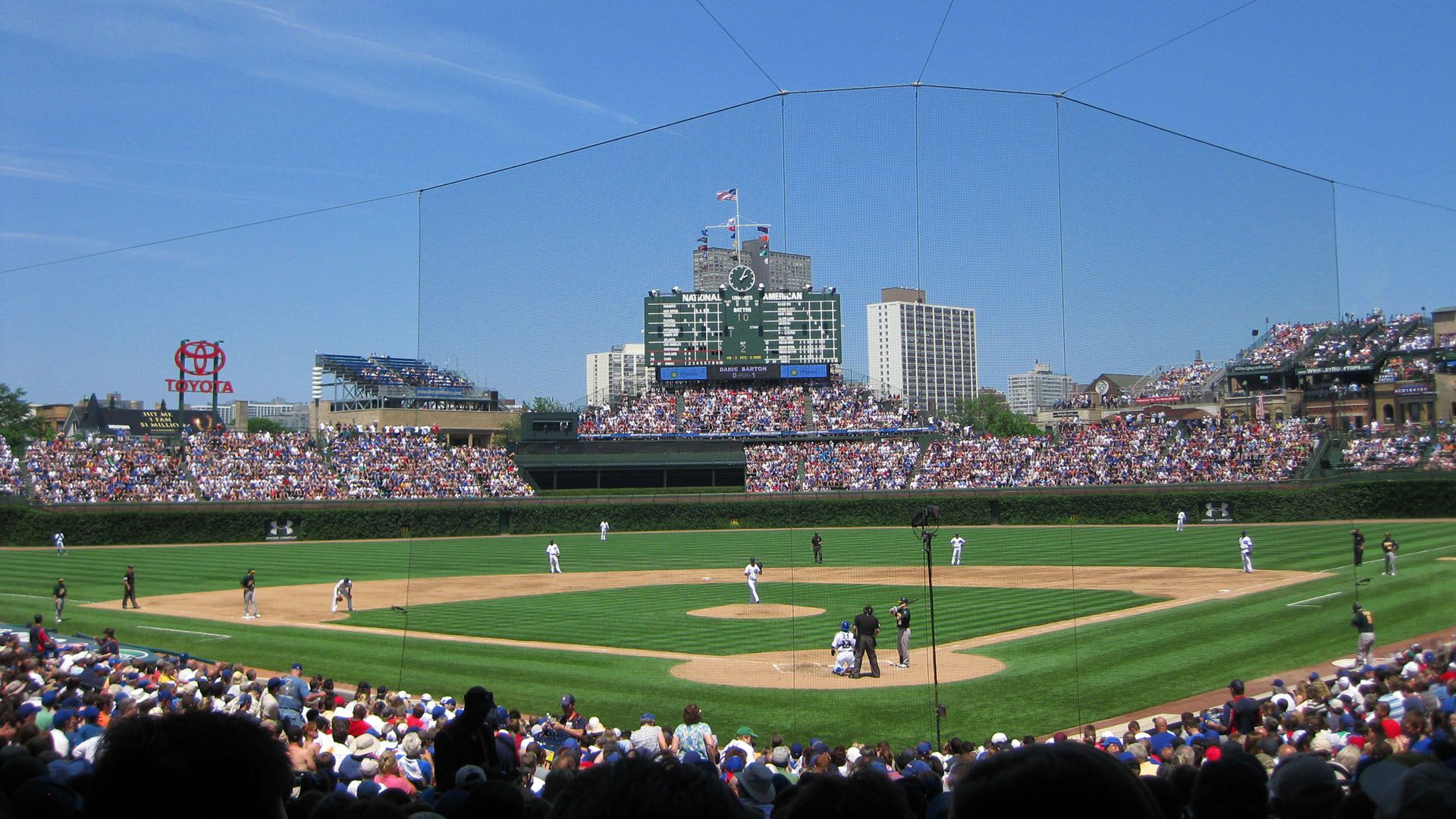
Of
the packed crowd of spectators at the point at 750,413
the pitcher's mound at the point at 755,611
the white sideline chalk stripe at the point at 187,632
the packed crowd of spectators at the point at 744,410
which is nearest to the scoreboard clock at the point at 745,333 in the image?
the packed crowd of spectators at the point at 744,410

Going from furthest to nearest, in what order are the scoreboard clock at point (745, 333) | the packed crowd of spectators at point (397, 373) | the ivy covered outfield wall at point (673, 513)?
the packed crowd of spectators at point (397, 373) < the scoreboard clock at point (745, 333) < the ivy covered outfield wall at point (673, 513)

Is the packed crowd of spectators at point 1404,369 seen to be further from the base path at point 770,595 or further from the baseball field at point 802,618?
the base path at point 770,595

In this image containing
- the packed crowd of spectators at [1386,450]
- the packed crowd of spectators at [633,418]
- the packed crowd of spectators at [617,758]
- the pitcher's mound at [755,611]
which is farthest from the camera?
the packed crowd of spectators at [633,418]

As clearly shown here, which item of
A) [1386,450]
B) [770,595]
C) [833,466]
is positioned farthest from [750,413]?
[770,595]

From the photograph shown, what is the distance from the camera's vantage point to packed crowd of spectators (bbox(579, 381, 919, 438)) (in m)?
61.1

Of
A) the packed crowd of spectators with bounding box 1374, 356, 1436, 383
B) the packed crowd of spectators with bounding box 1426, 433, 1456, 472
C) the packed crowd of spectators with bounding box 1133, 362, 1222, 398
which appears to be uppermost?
the packed crowd of spectators with bounding box 1374, 356, 1436, 383

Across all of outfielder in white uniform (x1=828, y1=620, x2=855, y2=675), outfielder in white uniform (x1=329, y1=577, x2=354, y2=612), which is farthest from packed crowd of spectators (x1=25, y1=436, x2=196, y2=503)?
outfielder in white uniform (x1=828, y1=620, x2=855, y2=675)

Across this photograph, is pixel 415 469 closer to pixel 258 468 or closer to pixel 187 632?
pixel 258 468

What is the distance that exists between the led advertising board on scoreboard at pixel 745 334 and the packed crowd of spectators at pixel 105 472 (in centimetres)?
2668

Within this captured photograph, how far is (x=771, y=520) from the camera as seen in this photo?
5172cm

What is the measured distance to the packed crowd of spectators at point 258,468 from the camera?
52.3 m

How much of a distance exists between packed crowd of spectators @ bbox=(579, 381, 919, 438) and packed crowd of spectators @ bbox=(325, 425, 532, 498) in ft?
21.2

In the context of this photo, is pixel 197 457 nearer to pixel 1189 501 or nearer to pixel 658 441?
pixel 658 441

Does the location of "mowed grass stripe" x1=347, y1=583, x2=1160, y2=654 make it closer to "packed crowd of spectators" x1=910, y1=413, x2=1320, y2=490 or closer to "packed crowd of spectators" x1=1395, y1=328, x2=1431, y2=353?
"packed crowd of spectators" x1=910, y1=413, x2=1320, y2=490
